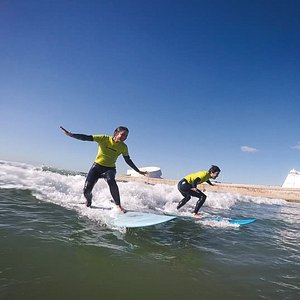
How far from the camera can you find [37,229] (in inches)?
211

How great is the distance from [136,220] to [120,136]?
7.16 feet

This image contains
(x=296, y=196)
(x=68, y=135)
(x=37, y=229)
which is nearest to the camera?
(x=37, y=229)

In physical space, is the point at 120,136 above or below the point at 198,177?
above

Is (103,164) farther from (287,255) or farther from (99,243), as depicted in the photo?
(287,255)

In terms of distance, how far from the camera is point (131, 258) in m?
4.31

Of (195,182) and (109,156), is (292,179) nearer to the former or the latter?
(195,182)

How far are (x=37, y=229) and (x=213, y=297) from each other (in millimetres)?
3619

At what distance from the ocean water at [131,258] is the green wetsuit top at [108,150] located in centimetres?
141

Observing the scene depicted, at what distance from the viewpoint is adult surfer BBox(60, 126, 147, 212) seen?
285 inches

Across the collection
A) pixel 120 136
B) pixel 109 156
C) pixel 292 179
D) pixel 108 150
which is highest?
pixel 292 179

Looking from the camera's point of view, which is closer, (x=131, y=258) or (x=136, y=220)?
(x=131, y=258)

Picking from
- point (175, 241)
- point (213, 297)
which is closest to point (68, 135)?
point (175, 241)

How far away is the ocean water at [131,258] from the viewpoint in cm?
321

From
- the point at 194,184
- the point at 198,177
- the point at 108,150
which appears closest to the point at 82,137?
the point at 108,150
